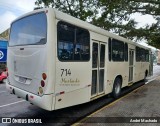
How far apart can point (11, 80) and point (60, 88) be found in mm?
2028

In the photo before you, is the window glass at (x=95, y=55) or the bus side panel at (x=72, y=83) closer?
the bus side panel at (x=72, y=83)

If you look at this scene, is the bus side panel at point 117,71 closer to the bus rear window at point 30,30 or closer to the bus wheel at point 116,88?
the bus wheel at point 116,88

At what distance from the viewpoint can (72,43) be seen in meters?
5.69

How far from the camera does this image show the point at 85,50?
20.8ft

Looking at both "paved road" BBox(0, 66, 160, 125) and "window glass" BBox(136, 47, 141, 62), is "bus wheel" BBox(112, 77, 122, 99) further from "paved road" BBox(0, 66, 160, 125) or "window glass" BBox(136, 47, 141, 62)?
"window glass" BBox(136, 47, 141, 62)

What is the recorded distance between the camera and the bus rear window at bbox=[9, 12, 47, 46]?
5.26 meters

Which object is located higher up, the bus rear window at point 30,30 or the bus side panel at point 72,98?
the bus rear window at point 30,30

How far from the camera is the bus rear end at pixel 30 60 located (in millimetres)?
5031

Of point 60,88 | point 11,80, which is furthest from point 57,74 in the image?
point 11,80

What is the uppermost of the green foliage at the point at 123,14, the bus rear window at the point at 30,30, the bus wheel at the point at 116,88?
the green foliage at the point at 123,14

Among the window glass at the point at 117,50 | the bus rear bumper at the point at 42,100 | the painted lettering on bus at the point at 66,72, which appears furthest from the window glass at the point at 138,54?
the bus rear bumper at the point at 42,100

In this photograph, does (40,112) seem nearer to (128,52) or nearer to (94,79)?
(94,79)

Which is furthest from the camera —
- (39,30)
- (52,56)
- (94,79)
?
(94,79)

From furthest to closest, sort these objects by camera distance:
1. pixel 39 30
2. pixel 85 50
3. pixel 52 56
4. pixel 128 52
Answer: pixel 128 52
pixel 85 50
pixel 39 30
pixel 52 56
